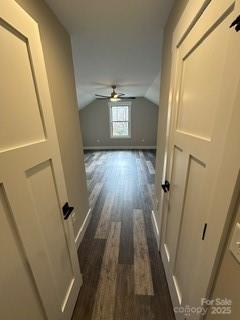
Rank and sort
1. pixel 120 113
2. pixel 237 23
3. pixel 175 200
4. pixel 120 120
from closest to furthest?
pixel 237 23 < pixel 175 200 < pixel 120 113 < pixel 120 120

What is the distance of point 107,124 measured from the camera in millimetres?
7488

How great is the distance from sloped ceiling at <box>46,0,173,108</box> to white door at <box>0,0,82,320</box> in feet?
2.44

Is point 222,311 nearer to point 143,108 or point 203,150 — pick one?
point 203,150

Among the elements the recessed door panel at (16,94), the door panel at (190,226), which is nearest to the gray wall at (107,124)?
the door panel at (190,226)

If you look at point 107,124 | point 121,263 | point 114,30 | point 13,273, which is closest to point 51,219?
point 13,273

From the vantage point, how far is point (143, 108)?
23.5ft

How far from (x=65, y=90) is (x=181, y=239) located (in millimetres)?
1723

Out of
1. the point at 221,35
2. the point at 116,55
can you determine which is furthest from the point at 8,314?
the point at 116,55

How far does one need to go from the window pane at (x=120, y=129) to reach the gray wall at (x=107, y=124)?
30 cm

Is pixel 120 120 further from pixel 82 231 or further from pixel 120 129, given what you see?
pixel 82 231

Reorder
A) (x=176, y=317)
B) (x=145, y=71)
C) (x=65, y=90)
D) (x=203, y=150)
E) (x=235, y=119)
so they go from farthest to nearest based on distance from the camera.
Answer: (x=145, y=71)
(x=65, y=90)
(x=176, y=317)
(x=203, y=150)
(x=235, y=119)

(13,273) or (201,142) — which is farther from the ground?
(201,142)

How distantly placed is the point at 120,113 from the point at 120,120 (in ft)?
1.08

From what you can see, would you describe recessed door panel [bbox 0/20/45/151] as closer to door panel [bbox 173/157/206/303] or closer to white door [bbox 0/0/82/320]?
white door [bbox 0/0/82/320]
